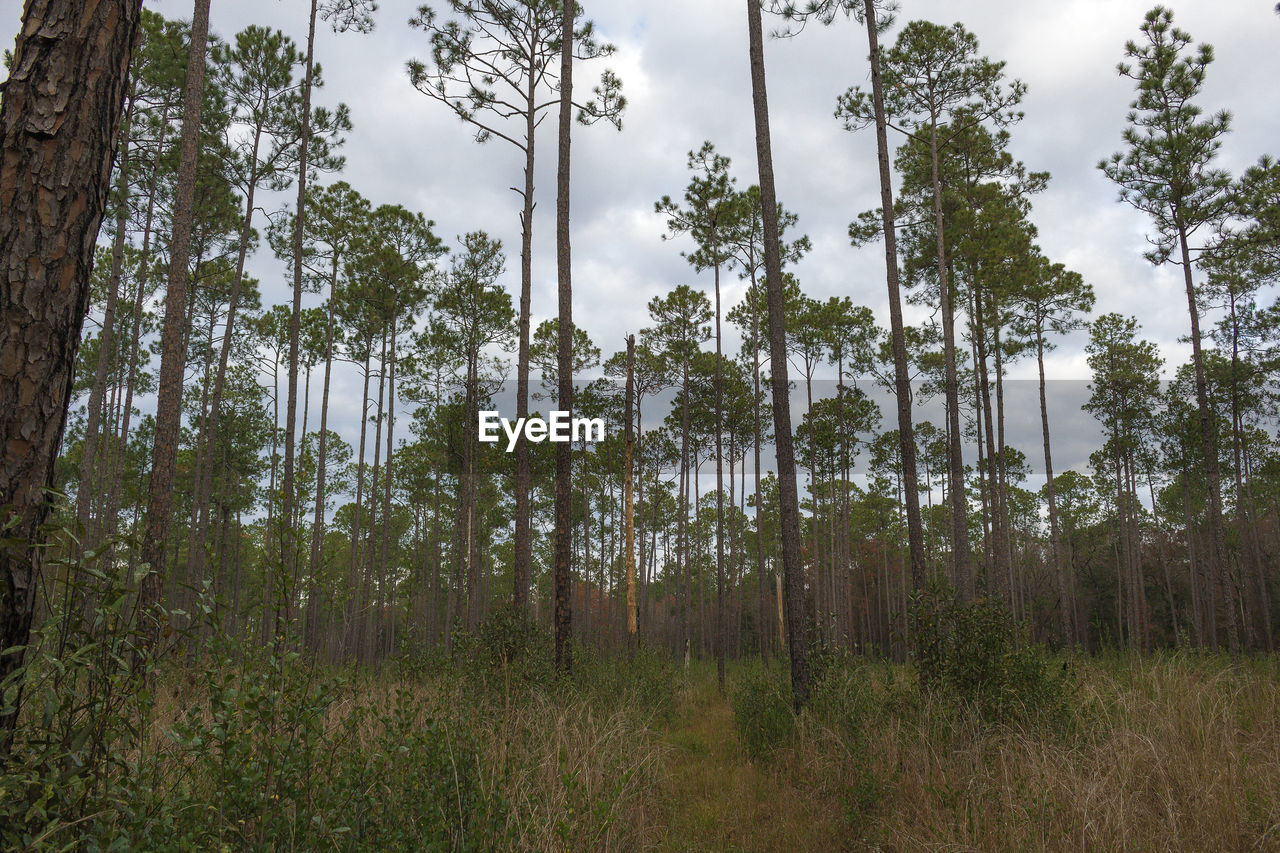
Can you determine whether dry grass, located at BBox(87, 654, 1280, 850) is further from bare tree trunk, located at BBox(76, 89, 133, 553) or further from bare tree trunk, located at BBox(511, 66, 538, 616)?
bare tree trunk, located at BBox(76, 89, 133, 553)

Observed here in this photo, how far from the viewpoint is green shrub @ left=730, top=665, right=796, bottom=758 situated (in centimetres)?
685

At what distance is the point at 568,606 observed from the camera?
886 centimetres

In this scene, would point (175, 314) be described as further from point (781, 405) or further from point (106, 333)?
point (781, 405)

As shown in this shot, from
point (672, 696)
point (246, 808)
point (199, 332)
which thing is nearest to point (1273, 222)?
point (672, 696)

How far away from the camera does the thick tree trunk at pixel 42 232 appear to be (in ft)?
6.41

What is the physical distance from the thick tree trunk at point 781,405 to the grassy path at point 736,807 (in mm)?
1308

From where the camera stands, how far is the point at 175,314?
766cm

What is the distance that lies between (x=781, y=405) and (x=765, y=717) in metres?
3.66

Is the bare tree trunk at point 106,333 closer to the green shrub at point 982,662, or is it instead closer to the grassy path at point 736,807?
the grassy path at point 736,807

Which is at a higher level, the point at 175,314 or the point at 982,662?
the point at 175,314

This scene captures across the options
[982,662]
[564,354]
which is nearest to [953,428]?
[982,662]

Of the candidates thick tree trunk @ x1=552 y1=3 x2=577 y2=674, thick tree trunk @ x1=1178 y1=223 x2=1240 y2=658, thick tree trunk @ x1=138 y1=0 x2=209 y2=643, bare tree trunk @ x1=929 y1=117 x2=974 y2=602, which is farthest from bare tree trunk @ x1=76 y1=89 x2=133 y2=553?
thick tree trunk @ x1=1178 y1=223 x2=1240 y2=658

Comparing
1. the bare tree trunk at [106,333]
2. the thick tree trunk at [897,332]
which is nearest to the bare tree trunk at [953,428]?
the thick tree trunk at [897,332]

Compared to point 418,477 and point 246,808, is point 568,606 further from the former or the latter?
point 418,477
